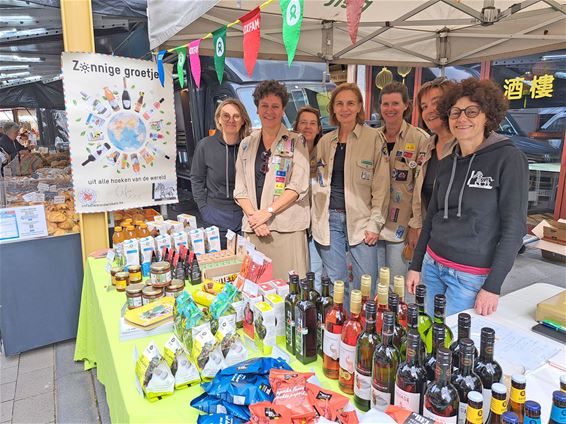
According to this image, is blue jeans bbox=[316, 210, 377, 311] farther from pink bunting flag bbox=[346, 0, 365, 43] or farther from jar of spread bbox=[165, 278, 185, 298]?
pink bunting flag bbox=[346, 0, 365, 43]

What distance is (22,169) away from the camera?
10.8 feet

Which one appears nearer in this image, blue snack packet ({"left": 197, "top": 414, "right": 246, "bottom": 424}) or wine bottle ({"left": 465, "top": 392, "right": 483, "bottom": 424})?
wine bottle ({"left": 465, "top": 392, "right": 483, "bottom": 424})

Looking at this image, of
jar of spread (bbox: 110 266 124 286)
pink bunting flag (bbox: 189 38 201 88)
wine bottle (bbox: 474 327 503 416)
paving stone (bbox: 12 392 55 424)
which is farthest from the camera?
pink bunting flag (bbox: 189 38 201 88)

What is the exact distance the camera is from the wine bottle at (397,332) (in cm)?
101

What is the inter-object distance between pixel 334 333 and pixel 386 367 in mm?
200

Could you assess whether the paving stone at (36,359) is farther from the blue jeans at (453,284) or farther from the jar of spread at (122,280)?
the blue jeans at (453,284)

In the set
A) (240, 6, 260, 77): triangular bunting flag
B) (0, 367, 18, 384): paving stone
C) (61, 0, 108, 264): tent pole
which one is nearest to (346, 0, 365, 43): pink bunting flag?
(240, 6, 260, 77): triangular bunting flag

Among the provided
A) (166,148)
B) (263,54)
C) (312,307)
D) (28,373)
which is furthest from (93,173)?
(312,307)

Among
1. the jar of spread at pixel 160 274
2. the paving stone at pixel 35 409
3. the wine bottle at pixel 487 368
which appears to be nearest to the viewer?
the wine bottle at pixel 487 368

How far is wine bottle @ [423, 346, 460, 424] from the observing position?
79cm

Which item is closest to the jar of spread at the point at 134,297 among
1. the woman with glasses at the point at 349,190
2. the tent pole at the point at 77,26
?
the woman with glasses at the point at 349,190

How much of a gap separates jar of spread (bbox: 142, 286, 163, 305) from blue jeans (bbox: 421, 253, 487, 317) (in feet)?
3.87

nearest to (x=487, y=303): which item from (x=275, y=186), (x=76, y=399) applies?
(x=275, y=186)

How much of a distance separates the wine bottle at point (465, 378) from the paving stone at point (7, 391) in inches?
97.7
